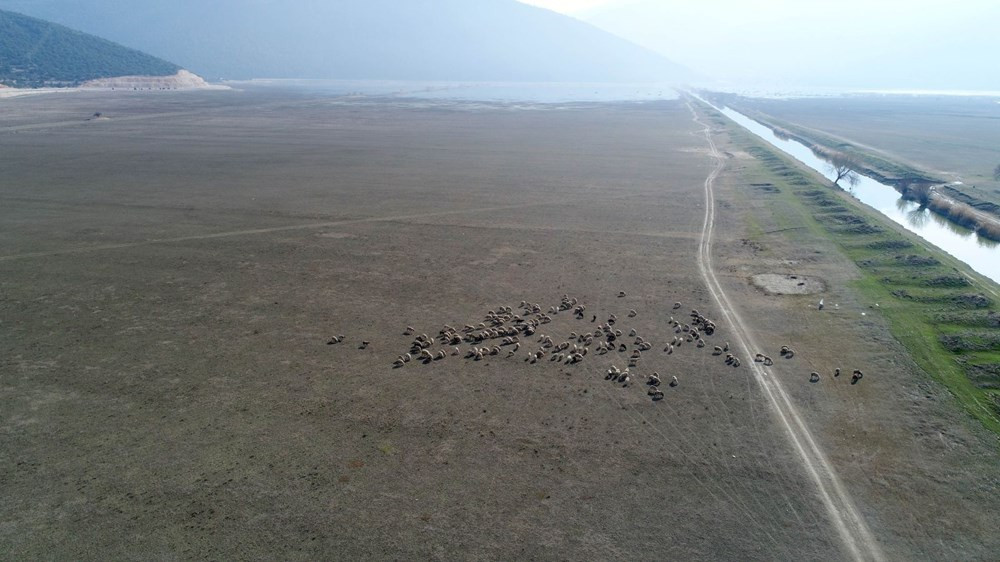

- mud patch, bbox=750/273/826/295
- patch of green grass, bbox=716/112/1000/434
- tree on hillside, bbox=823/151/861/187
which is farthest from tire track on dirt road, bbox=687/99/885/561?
tree on hillside, bbox=823/151/861/187

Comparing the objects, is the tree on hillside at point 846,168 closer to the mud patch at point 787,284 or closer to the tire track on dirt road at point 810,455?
the mud patch at point 787,284

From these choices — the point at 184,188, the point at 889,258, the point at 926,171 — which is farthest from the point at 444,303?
the point at 926,171

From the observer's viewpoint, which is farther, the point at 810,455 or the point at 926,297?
the point at 926,297

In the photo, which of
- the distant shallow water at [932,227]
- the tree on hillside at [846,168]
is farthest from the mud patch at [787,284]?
the tree on hillside at [846,168]

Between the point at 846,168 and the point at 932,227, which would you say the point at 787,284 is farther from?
the point at 846,168

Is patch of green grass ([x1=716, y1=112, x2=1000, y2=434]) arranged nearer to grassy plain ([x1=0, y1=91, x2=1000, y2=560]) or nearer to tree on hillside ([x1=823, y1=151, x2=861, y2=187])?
grassy plain ([x1=0, y1=91, x2=1000, y2=560])

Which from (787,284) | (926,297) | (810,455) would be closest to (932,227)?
(926,297)

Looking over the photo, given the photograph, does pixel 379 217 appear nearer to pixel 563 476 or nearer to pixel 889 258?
pixel 563 476
